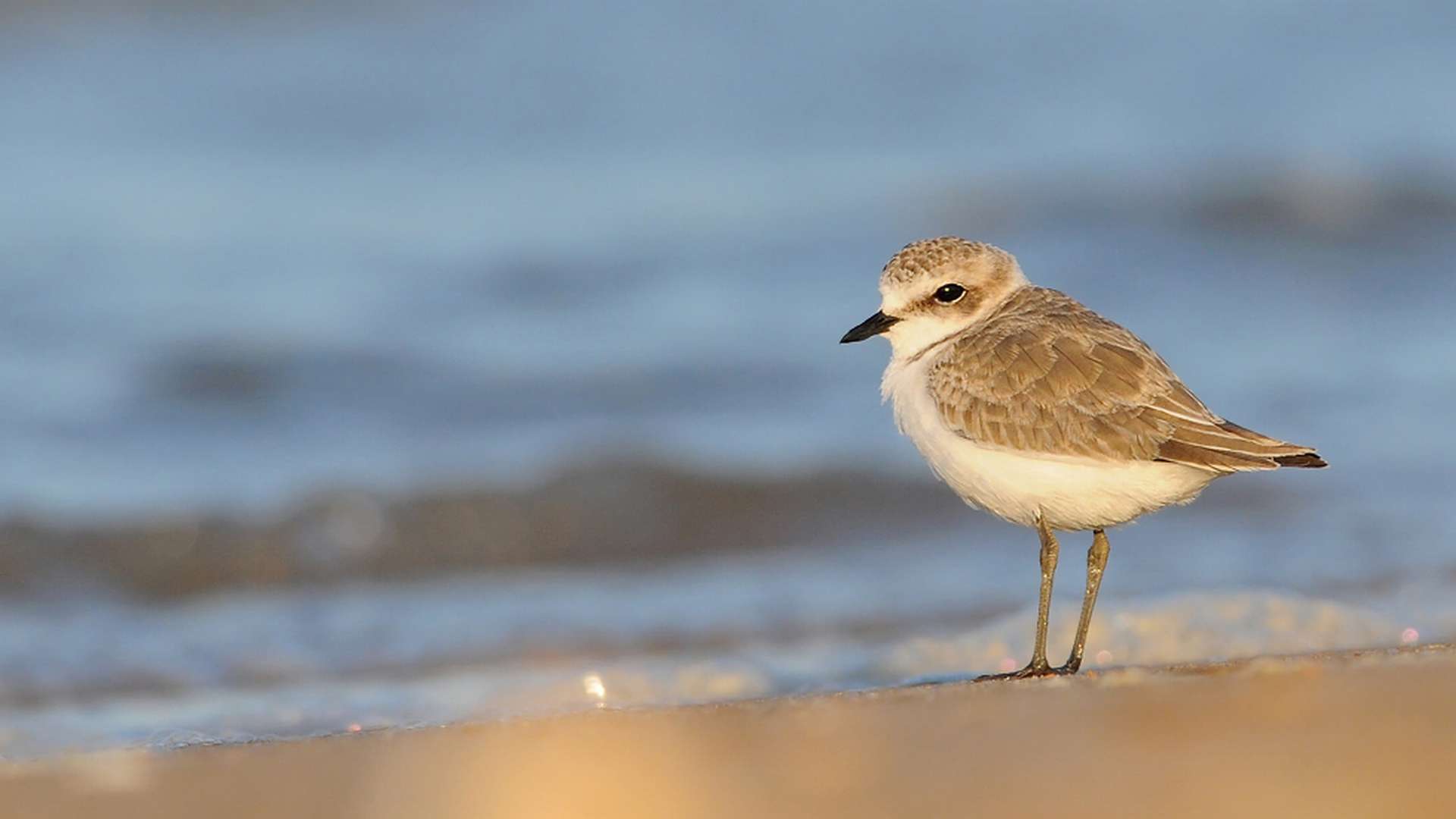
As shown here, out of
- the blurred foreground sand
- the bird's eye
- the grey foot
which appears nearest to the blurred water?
the grey foot

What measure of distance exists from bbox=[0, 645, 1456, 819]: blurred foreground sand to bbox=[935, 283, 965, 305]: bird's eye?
113cm

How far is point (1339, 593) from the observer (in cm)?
725

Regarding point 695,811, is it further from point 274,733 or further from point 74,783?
point 274,733

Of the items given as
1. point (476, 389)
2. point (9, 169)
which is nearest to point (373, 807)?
point (476, 389)

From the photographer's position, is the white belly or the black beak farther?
the black beak

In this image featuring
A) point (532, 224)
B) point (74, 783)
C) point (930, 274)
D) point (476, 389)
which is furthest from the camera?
point (532, 224)

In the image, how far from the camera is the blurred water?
25.0 ft

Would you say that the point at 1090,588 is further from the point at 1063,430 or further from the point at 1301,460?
the point at 1301,460

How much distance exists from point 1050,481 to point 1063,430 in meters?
0.14

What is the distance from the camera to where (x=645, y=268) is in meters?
12.5

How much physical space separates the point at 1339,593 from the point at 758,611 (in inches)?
89.4

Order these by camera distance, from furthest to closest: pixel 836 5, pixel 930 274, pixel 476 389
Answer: pixel 836 5
pixel 476 389
pixel 930 274

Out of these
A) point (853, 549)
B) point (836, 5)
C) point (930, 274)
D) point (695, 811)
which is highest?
point (836, 5)

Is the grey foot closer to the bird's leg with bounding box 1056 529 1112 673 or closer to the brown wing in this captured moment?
the bird's leg with bounding box 1056 529 1112 673
